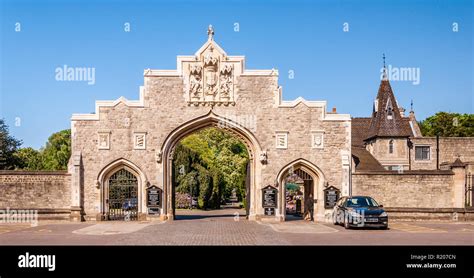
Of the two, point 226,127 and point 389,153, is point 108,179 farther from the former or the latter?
point 389,153

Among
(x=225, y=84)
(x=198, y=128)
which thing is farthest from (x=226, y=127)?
(x=225, y=84)

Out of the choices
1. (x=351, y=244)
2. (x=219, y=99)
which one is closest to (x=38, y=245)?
(x=351, y=244)

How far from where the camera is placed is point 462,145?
5094 centimetres

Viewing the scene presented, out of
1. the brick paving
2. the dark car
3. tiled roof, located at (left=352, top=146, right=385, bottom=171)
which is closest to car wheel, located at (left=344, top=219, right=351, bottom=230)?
the dark car

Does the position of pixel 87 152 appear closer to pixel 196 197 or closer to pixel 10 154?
pixel 196 197

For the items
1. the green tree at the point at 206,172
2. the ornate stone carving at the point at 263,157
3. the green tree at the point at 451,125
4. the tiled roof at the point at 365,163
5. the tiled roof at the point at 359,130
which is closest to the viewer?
the ornate stone carving at the point at 263,157

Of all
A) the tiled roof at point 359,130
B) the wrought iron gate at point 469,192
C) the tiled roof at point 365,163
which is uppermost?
the tiled roof at point 359,130

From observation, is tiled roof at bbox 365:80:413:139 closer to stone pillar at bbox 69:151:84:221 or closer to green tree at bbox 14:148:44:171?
stone pillar at bbox 69:151:84:221

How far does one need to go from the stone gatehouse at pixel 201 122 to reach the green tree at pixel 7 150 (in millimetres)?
27038

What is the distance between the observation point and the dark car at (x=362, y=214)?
872 inches

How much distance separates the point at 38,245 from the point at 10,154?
40199 millimetres

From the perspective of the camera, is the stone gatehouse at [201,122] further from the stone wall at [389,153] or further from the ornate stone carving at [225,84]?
the stone wall at [389,153]

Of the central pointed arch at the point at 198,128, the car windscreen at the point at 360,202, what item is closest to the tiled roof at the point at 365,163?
the central pointed arch at the point at 198,128

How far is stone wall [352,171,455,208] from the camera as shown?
27.7 meters
